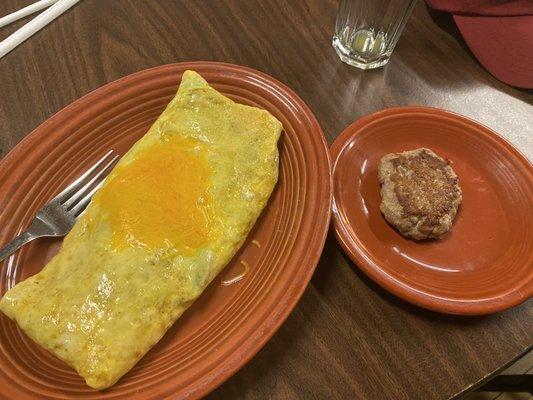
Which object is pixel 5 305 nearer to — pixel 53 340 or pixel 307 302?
pixel 53 340

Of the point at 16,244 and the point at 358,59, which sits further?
the point at 358,59

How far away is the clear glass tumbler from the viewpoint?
1303 mm

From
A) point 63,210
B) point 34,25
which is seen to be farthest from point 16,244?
point 34,25

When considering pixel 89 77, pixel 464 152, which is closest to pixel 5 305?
pixel 89 77

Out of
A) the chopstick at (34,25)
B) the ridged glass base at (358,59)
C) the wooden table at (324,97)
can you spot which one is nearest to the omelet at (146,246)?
the wooden table at (324,97)

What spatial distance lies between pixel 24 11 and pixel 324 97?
0.98 metres

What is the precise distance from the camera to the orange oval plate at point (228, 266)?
749mm

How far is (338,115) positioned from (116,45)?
73cm

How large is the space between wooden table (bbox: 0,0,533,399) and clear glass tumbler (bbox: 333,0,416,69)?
4 cm

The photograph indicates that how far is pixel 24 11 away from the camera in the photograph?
4.48 feet

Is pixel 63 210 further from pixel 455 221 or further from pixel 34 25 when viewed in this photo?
pixel 455 221

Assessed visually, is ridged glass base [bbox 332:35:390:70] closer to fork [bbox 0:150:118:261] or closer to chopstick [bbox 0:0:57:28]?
fork [bbox 0:150:118:261]

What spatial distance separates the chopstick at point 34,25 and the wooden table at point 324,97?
0.02m

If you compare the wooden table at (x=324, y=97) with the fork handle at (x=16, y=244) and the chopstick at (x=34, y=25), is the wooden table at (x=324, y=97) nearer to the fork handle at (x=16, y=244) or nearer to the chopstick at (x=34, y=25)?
the chopstick at (x=34, y=25)
